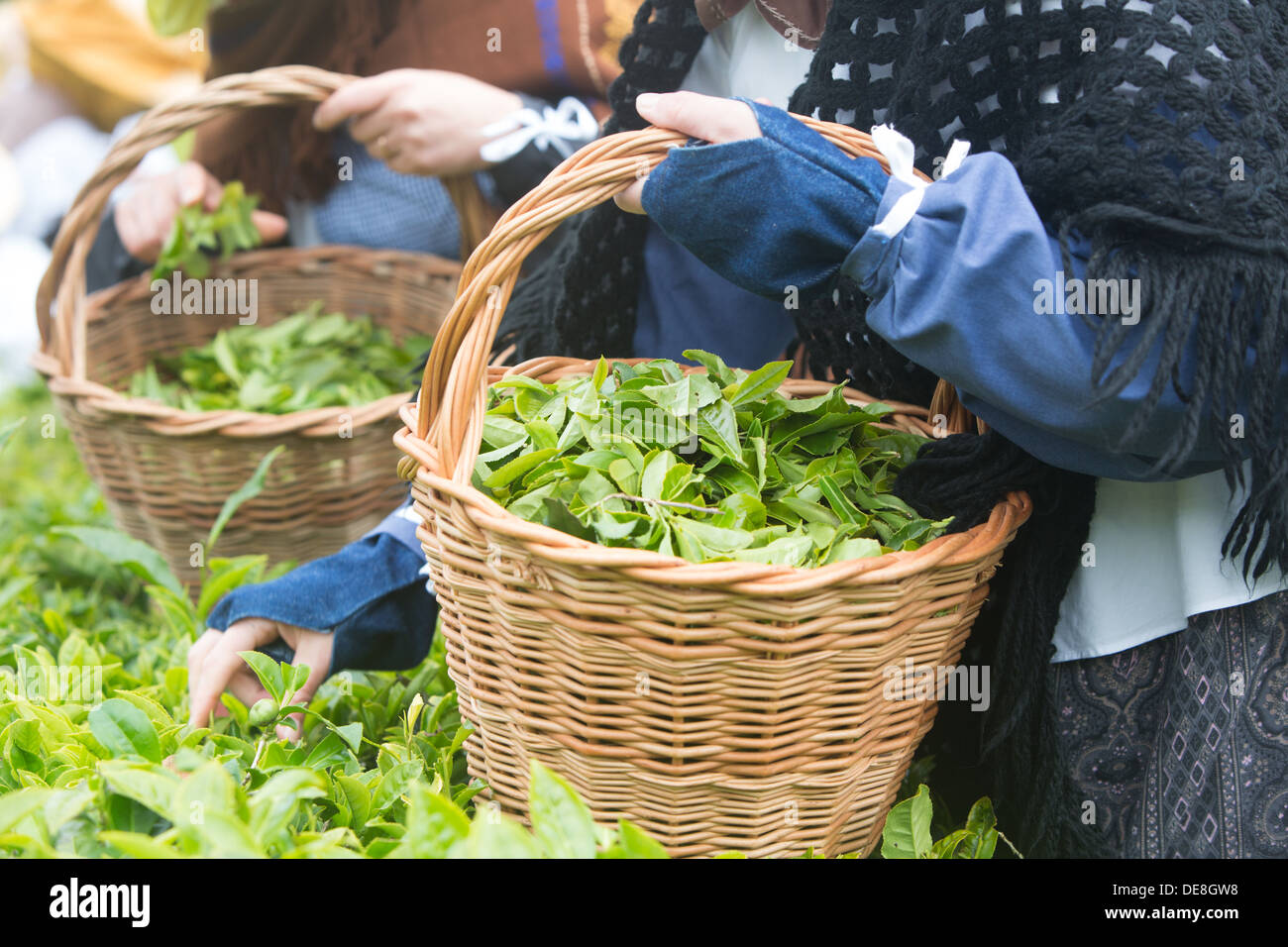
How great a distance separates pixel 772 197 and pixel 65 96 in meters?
2.43

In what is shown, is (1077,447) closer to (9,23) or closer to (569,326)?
(569,326)

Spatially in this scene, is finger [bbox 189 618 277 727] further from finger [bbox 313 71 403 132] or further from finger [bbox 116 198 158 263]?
finger [bbox 116 198 158 263]

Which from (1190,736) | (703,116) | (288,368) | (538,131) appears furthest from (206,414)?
(1190,736)

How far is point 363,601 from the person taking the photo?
3.21ft

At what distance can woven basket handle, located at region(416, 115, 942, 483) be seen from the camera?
761mm

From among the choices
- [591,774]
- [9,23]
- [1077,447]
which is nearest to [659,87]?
[1077,447]

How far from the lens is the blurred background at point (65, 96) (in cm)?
250

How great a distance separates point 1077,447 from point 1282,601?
0.19 meters

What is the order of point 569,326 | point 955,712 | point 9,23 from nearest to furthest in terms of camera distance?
1. point 955,712
2. point 569,326
3. point 9,23

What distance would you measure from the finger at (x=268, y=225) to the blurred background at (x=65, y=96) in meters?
0.94

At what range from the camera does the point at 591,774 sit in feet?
2.54

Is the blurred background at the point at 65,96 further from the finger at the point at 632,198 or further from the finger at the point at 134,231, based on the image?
the finger at the point at 632,198

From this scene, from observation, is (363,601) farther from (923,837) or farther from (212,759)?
(923,837)

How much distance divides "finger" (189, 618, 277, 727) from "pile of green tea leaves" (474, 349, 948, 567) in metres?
0.30
